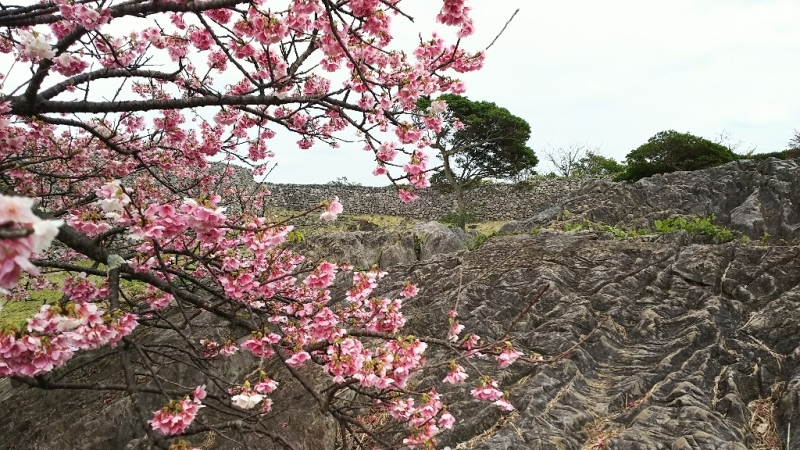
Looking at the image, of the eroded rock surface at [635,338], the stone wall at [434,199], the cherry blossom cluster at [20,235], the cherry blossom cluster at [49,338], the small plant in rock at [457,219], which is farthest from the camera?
the stone wall at [434,199]

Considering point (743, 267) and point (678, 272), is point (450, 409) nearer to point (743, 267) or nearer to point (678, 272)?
point (678, 272)

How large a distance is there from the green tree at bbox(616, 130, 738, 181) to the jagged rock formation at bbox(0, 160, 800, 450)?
1436cm

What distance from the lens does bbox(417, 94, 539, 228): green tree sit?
2475 cm

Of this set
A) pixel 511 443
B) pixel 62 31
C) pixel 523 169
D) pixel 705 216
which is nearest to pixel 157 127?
pixel 62 31

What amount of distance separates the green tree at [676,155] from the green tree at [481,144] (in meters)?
6.60

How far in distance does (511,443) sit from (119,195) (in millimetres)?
2945

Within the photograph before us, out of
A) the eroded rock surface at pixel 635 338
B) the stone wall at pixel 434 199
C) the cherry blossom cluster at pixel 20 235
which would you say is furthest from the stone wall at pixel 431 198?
the cherry blossom cluster at pixel 20 235

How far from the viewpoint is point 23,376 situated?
274 centimetres

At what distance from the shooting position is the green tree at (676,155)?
63.0 feet

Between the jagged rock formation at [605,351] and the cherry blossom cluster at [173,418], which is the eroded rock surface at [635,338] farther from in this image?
the cherry blossom cluster at [173,418]

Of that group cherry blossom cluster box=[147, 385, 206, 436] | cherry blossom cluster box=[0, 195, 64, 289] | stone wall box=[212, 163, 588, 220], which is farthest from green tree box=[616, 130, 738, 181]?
cherry blossom cluster box=[0, 195, 64, 289]

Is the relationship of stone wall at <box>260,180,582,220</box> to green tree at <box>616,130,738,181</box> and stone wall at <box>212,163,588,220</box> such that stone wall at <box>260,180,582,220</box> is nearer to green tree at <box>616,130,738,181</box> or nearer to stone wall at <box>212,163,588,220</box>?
stone wall at <box>212,163,588,220</box>

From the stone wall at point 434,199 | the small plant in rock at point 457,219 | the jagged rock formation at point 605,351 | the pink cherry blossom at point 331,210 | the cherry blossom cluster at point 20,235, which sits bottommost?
the jagged rock formation at point 605,351

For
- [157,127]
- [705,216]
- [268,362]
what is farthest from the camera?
[705,216]
